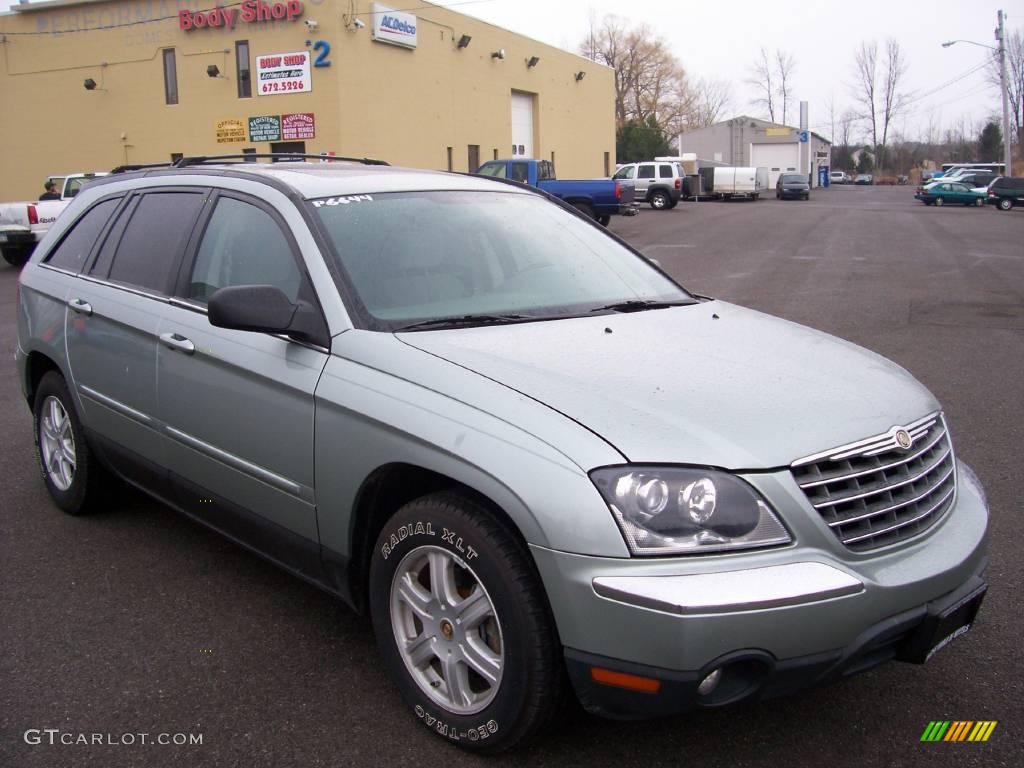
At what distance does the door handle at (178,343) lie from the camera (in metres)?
3.74

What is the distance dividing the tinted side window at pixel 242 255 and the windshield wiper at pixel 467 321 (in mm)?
499

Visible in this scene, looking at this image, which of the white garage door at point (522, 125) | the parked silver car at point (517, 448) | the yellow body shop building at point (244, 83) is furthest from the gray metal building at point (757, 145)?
the parked silver car at point (517, 448)

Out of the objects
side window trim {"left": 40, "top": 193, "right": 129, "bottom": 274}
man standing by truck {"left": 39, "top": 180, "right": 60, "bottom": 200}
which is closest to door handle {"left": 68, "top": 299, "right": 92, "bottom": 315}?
side window trim {"left": 40, "top": 193, "right": 129, "bottom": 274}

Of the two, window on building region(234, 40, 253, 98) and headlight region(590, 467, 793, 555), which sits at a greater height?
window on building region(234, 40, 253, 98)

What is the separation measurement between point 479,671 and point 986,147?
356 ft

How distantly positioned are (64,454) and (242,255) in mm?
1863

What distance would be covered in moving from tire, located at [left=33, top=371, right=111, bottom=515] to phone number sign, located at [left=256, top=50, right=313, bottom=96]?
25.2m

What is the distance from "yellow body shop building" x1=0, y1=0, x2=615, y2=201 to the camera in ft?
93.4

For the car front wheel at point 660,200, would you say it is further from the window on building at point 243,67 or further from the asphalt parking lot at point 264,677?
the asphalt parking lot at point 264,677

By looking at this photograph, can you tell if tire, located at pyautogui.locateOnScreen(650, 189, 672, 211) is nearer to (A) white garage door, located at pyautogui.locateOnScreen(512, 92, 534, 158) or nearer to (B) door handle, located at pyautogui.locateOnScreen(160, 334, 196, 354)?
(A) white garage door, located at pyautogui.locateOnScreen(512, 92, 534, 158)

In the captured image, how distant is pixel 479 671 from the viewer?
9.01 feet

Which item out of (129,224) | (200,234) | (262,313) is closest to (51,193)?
(129,224)

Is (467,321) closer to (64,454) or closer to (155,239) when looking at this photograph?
(155,239)

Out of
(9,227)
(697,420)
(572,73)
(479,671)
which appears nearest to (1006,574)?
(697,420)
